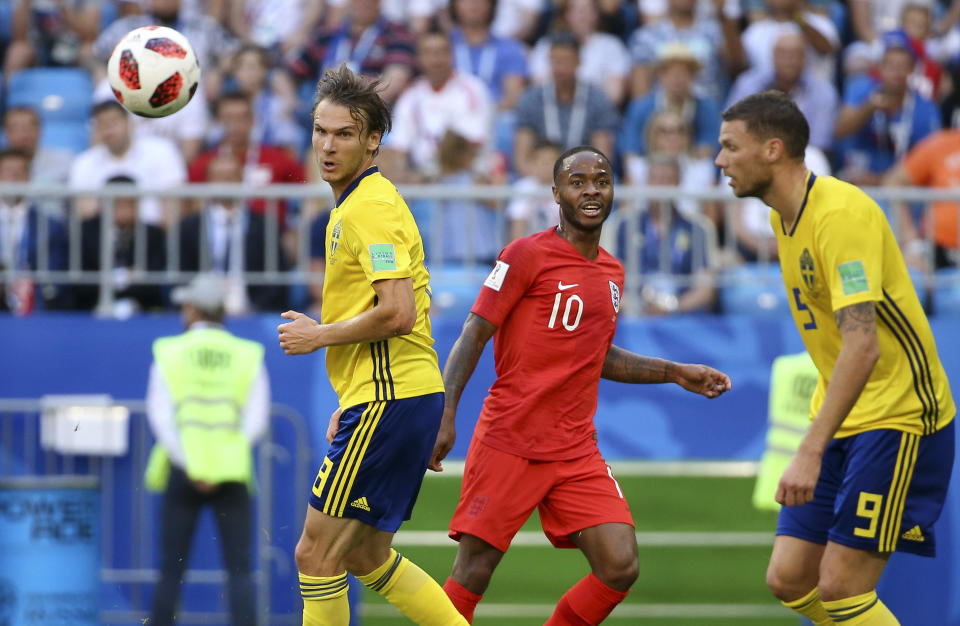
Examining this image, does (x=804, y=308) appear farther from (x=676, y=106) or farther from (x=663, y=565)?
(x=676, y=106)

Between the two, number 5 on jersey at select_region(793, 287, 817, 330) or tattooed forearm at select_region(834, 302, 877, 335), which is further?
number 5 on jersey at select_region(793, 287, 817, 330)

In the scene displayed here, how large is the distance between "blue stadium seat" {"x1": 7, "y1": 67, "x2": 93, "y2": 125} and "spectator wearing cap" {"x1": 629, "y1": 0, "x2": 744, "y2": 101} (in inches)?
214

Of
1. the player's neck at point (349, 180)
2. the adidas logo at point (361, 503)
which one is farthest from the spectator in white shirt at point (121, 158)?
the adidas logo at point (361, 503)

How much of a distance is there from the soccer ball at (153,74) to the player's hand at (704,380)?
302cm

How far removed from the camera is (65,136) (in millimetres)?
12977

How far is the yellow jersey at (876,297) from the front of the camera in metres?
5.68

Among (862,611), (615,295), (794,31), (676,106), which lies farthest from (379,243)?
(794,31)

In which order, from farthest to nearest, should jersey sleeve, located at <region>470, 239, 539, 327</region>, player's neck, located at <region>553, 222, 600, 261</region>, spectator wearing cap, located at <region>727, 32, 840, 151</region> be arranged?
spectator wearing cap, located at <region>727, 32, 840, 151</region>, player's neck, located at <region>553, 222, 600, 261</region>, jersey sleeve, located at <region>470, 239, 539, 327</region>

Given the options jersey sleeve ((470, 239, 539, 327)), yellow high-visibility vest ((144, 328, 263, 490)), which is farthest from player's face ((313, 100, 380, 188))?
yellow high-visibility vest ((144, 328, 263, 490))

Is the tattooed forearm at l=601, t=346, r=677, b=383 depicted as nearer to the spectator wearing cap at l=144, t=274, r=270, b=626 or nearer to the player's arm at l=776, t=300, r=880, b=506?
the player's arm at l=776, t=300, r=880, b=506

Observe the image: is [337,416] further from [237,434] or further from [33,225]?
[33,225]

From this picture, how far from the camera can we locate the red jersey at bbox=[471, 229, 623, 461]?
645cm

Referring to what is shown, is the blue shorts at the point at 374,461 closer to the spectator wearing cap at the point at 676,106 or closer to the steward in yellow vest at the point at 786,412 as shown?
the steward in yellow vest at the point at 786,412

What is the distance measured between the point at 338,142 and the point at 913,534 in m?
3.04
